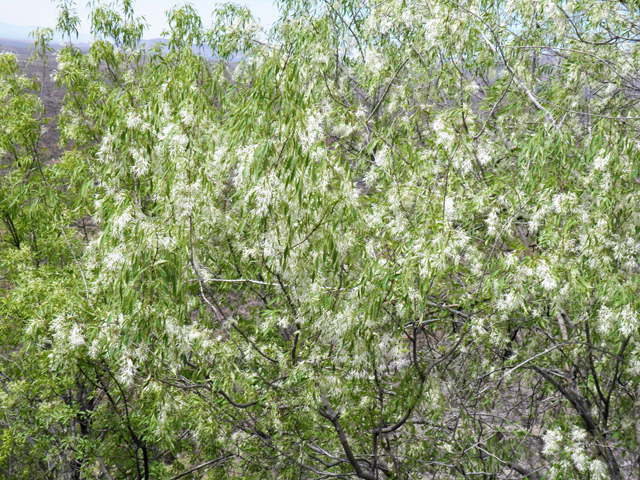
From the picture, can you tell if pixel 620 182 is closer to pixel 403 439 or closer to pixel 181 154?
pixel 403 439

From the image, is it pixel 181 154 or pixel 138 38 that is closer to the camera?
pixel 181 154

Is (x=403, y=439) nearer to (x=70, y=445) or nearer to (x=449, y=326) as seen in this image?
(x=449, y=326)

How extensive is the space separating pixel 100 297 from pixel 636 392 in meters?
4.99

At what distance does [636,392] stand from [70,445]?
6.07 meters

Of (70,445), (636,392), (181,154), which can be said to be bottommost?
(70,445)

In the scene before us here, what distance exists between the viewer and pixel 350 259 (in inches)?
139

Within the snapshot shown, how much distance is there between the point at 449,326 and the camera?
5602mm

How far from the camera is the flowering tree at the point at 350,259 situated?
3068mm

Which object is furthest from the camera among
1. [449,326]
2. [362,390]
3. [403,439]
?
[449,326]

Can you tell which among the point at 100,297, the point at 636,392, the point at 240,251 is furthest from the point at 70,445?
the point at 636,392

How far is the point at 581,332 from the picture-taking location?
4.38m

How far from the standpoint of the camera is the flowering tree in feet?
10.1

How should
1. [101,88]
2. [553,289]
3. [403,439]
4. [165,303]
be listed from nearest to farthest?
1. [165,303]
2. [553,289]
3. [403,439]
4. [101,88]

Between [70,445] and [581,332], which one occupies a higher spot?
[581,332]
